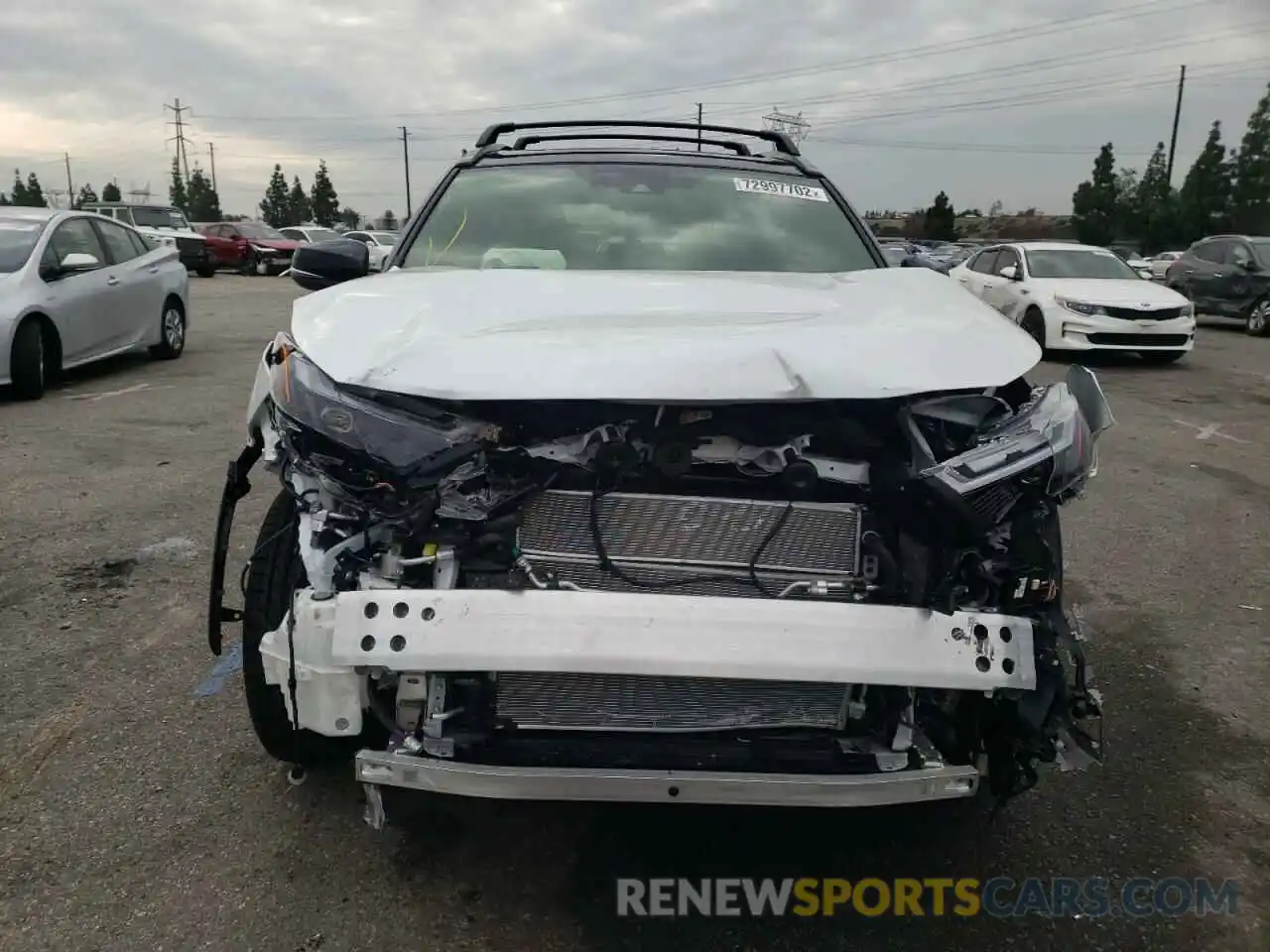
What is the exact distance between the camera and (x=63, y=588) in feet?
13.6

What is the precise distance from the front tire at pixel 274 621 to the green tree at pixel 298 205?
8296cm

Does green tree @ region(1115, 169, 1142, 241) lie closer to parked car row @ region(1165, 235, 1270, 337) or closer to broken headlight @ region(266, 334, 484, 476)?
parked car row @ region(1165, 235, 1270, 337)

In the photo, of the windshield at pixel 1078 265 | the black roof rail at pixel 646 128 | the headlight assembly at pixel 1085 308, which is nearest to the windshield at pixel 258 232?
the windshield at pixel 1078 265

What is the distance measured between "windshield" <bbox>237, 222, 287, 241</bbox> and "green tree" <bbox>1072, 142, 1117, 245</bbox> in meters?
49.9

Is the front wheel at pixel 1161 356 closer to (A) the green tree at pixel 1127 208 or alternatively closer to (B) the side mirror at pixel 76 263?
(B) the side mirror at pixel 76 263

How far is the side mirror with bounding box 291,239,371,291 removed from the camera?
378cm

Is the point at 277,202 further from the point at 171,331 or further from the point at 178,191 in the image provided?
the point at 171,331

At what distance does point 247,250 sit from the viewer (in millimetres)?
28594

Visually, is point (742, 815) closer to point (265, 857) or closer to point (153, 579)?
point (265, 857)

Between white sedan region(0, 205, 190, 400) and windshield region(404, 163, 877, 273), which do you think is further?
white sedan region(0, 205, 190, 400)

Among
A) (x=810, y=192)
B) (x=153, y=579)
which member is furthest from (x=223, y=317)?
(x=810, y=192)

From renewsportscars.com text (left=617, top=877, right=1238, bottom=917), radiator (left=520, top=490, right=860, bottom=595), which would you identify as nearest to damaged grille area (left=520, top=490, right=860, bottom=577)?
radiator (left=520, top=490, right=860, bottom=595)

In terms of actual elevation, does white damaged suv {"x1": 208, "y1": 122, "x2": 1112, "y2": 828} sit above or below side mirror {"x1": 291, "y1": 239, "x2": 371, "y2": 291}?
below

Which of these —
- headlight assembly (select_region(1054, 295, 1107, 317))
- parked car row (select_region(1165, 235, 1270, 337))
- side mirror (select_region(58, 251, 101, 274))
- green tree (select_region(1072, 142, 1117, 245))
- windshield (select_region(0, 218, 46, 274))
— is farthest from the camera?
green tree (select_region(1072, 142, 1117, 245))
